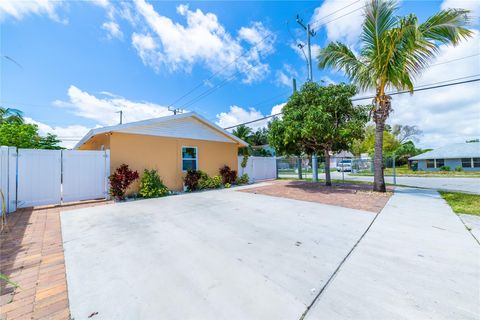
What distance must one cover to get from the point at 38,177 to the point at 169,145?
4.71 metres

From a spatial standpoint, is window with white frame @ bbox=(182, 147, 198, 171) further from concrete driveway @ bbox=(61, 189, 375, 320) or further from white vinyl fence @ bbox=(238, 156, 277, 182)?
concrete driveway @ bbox=(61, 189, 375, 320)

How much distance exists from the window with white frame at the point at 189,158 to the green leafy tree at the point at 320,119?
4.27m

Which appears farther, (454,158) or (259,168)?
(454,158)

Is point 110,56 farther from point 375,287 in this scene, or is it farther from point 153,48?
point 375,287

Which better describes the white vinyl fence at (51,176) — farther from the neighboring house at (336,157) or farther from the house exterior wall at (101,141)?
the neighboring house at (336,157)

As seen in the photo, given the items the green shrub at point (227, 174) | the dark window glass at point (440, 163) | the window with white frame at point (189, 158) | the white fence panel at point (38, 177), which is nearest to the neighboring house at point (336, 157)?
the green shrub at point (227, 174)

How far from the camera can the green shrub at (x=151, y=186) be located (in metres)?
8.29

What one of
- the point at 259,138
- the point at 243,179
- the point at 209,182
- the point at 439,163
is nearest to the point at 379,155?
the point at 243,179

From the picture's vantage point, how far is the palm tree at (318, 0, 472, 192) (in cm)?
715

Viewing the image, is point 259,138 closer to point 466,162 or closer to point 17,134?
point 466,162

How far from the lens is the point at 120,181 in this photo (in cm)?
745

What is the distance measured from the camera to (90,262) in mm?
2869

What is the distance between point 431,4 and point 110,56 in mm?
13845

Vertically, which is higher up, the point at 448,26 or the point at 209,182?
the point at 448,26
